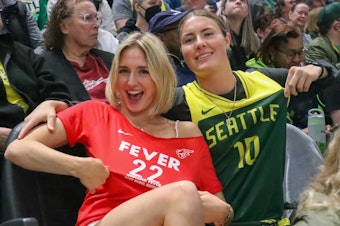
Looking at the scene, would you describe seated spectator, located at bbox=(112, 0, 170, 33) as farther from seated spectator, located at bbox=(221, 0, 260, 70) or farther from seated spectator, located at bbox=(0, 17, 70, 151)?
seated spectator, located at bbox=(0, 17, 70, 151)

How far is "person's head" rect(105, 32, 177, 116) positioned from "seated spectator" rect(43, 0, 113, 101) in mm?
1055

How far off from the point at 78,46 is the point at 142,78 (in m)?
1.34

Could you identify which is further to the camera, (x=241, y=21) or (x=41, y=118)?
(x=241, y=21)

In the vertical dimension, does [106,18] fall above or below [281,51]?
below

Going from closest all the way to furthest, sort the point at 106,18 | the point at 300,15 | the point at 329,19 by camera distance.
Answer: the point at 329,19, the point at 106,18, the point at 300,15

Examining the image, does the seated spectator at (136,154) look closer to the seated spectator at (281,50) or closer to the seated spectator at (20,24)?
the seated spectator at (281,50)

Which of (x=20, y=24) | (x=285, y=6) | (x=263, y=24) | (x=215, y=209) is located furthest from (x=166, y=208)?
(x=285, y=6)

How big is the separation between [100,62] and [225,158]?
1.44m

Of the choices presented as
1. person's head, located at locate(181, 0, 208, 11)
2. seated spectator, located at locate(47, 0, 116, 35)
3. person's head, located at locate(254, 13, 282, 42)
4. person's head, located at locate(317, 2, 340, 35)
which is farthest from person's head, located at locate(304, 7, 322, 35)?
seated spectator, located at locate(47, 0, 116, 35)

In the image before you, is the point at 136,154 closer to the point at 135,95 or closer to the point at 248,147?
the point at 135,95

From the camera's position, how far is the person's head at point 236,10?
6.14 m

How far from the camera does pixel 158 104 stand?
3.06 m

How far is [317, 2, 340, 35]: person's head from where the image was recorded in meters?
6.18

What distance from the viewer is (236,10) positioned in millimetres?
6152
